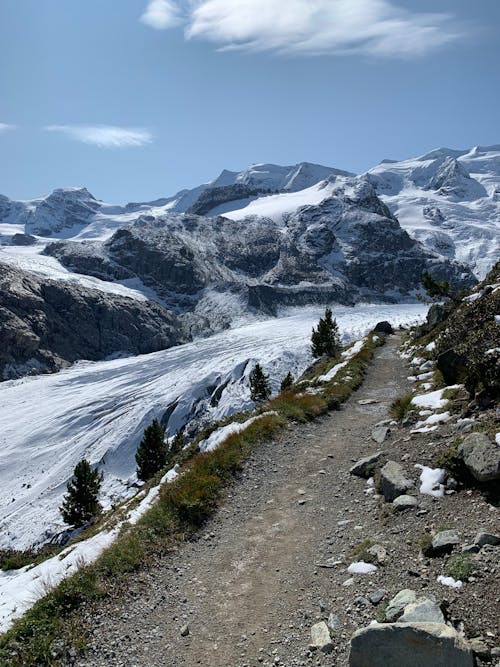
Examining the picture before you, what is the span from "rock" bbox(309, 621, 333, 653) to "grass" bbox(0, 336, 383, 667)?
3.37 meters

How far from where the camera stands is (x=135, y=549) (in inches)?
367

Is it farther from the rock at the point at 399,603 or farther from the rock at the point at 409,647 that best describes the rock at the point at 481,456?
the rock at the point at 409,647

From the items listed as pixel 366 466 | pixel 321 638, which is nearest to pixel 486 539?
pixel 321 638

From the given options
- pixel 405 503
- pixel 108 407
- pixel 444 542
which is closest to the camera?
pixel 444 542

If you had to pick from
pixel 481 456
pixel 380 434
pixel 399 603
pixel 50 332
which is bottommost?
pixel 50 332

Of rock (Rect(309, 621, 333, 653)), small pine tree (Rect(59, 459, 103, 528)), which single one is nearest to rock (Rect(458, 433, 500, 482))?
rock (Rect(309, 621, 333, 653))

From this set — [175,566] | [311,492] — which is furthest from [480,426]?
[175,566]

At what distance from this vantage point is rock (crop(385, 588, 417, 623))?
6184mm

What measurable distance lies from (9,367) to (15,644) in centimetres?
17167

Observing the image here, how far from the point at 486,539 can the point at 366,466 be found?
526 centimetres

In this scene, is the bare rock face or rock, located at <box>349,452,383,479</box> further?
the bare rock face

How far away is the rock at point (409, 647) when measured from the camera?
514 centimetres

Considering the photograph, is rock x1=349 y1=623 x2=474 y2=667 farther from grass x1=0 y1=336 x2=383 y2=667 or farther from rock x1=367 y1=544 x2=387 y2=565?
grass x1=0 y1=336 x2=383 y2=667

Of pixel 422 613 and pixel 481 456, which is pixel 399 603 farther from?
pixel 481 456
